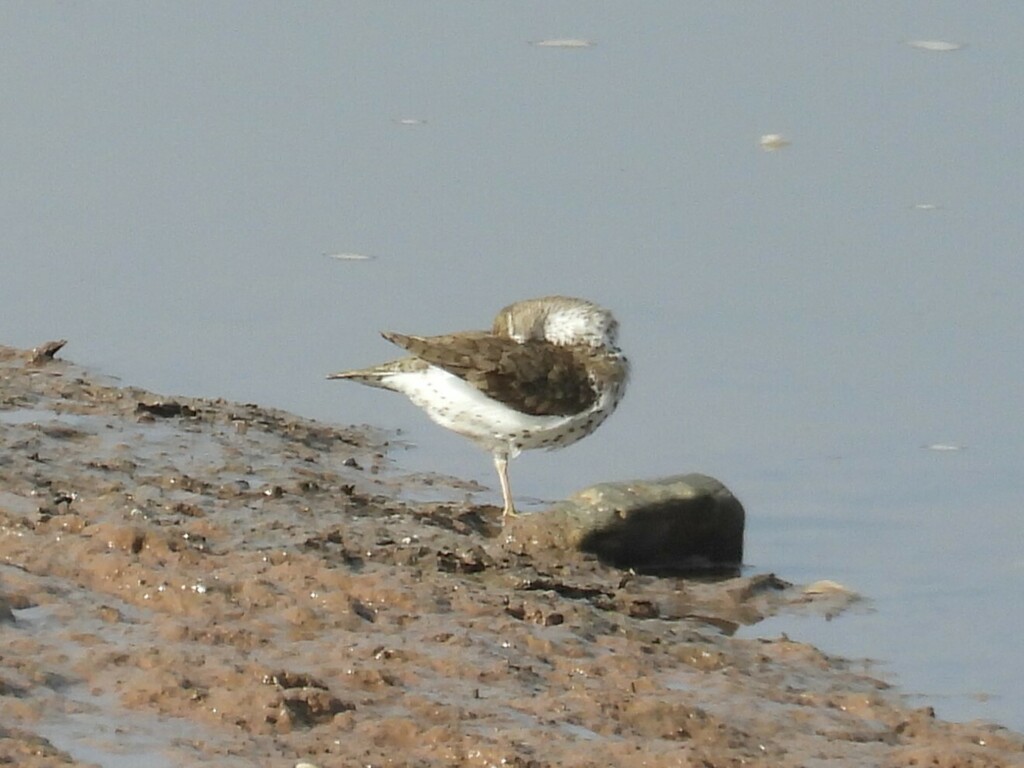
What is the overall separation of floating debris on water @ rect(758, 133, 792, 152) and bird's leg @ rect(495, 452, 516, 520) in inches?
146

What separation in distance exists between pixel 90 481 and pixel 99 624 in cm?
181

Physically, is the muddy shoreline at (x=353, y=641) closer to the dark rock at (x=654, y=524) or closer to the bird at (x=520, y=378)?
the dark rock at (x=654, y=524)

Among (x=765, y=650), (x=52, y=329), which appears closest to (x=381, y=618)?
(x=765, y=650)

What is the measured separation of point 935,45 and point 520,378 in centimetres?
561

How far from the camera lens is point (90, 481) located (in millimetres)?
7527

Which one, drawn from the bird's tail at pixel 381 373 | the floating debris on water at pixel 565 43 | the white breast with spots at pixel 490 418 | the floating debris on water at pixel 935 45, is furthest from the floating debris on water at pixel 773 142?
Answer: the bird's tail at pixel 381 373

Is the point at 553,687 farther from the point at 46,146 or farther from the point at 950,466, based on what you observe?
the point at 46,146

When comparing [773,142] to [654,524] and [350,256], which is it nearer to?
[350,256]

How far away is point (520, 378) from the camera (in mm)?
8055

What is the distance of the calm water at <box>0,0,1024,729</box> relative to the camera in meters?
8.56

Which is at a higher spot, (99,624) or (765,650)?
(99,624)

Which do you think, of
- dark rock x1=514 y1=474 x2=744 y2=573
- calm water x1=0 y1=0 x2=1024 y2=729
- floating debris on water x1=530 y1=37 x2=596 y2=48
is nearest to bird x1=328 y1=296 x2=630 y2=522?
dark rock x1=514 y1=474 x2=744 y2=573

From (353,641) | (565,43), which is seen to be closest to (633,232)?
(565,43)

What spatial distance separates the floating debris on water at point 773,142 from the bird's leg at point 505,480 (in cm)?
370
